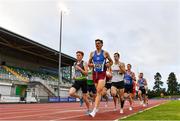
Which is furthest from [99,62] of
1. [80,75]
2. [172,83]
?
[172,83]

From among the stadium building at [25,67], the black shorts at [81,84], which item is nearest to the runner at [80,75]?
the black shorts at [81,84]

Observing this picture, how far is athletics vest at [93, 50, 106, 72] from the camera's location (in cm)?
810

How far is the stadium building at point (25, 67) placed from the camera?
121 feet

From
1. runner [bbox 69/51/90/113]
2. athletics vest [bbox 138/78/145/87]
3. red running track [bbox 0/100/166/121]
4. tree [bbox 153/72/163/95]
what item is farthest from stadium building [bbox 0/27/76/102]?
tree [bbox 153/72/163/95]

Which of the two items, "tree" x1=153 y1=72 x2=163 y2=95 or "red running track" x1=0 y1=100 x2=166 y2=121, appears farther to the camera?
"tree" x1=153 y1=72 x2=163 y2=95

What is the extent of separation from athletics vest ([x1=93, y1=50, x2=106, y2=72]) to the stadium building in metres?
22.7

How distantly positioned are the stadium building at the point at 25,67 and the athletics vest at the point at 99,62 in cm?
2270

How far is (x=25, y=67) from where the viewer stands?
157ft

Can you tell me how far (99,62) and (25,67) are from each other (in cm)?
4118

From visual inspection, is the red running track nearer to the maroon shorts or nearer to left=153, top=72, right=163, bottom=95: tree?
the maroon shorts

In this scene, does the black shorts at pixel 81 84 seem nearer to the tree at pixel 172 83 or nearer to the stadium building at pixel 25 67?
the stadium building at pixel 25 67

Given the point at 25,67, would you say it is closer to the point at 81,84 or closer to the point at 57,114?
the point at 57,114

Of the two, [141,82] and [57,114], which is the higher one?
[141,82]

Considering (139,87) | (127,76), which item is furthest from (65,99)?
(127,76)
